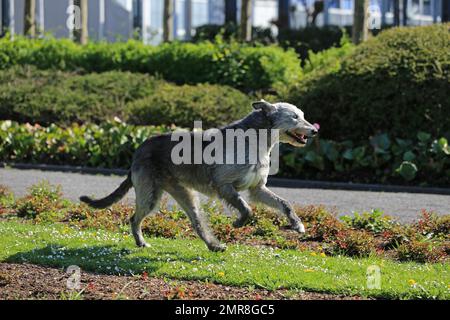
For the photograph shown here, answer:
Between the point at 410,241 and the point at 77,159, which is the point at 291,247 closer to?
the point at 410,241

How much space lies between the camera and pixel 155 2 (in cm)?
3278

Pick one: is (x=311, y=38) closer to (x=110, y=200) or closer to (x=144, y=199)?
(x=110, y=200)

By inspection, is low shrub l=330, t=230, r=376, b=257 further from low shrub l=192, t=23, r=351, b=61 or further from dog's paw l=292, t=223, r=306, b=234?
low shrub l=192, t=23, r=351, b=61

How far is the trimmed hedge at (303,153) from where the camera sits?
46.5ft

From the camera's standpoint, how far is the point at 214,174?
873 cm

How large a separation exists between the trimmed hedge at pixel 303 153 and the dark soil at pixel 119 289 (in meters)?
7.49

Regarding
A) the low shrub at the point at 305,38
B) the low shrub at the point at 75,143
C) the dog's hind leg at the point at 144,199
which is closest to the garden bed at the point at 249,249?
the dog's hind leg at the point at 144,199

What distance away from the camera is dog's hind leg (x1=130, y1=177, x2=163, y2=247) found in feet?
29.1

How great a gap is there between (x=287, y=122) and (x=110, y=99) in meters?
10.4

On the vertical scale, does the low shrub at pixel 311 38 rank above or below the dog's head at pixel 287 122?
above

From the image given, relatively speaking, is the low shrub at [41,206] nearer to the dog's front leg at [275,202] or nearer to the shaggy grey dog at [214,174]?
the shaggy grey dog at [214,174]

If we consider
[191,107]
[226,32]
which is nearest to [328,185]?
[191,107]

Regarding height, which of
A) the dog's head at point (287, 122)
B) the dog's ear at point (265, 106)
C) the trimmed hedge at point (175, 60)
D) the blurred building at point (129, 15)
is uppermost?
the blurred building at point (129, 15)

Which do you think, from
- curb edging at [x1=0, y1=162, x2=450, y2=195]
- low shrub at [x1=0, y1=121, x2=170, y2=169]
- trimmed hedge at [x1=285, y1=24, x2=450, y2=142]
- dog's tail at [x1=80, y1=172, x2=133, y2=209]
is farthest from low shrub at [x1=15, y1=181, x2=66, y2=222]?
trimmed hedge at [x1=285, y1=24, x2=450, y2=142]
